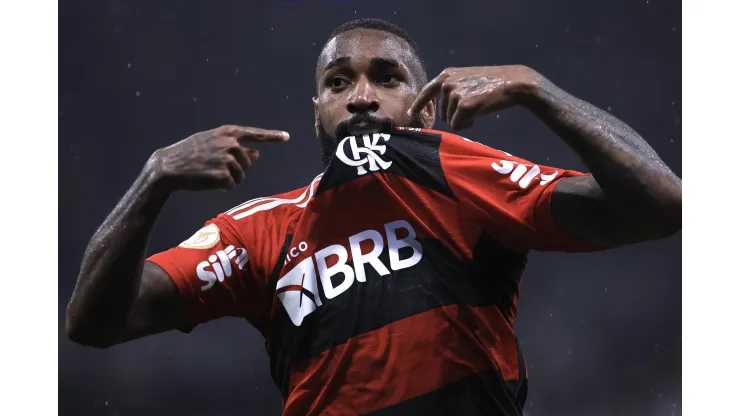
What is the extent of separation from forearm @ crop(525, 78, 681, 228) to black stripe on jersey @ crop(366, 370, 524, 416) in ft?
1.29

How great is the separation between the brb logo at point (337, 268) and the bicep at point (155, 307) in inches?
8.5

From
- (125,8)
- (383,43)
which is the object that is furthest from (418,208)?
(125,8)

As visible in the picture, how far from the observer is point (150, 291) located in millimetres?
1646

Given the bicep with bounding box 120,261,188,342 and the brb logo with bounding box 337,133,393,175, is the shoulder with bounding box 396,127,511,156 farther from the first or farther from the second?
the bicep with bounding box 120,261,188,342

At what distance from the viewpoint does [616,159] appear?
1.35 metres

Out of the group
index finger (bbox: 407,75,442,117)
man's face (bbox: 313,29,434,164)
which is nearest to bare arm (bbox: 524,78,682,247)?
index finger (bbox: 407,75,442,117)

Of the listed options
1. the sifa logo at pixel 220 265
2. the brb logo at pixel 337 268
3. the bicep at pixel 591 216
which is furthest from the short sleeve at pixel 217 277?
the bicep at pixel 591 216

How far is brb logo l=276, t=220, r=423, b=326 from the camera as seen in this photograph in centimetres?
159

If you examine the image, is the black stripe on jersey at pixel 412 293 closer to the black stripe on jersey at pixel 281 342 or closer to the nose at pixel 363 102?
the black stripe on jersey at pixel 281 342

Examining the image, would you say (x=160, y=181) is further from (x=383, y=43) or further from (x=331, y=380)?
(x=383, y=43)

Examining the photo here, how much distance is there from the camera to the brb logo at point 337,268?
159 cm

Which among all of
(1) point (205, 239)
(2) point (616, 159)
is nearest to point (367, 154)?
(1) point (205, 239)

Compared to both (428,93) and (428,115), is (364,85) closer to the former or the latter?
(428,115)

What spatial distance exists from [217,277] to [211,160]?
324 mm
